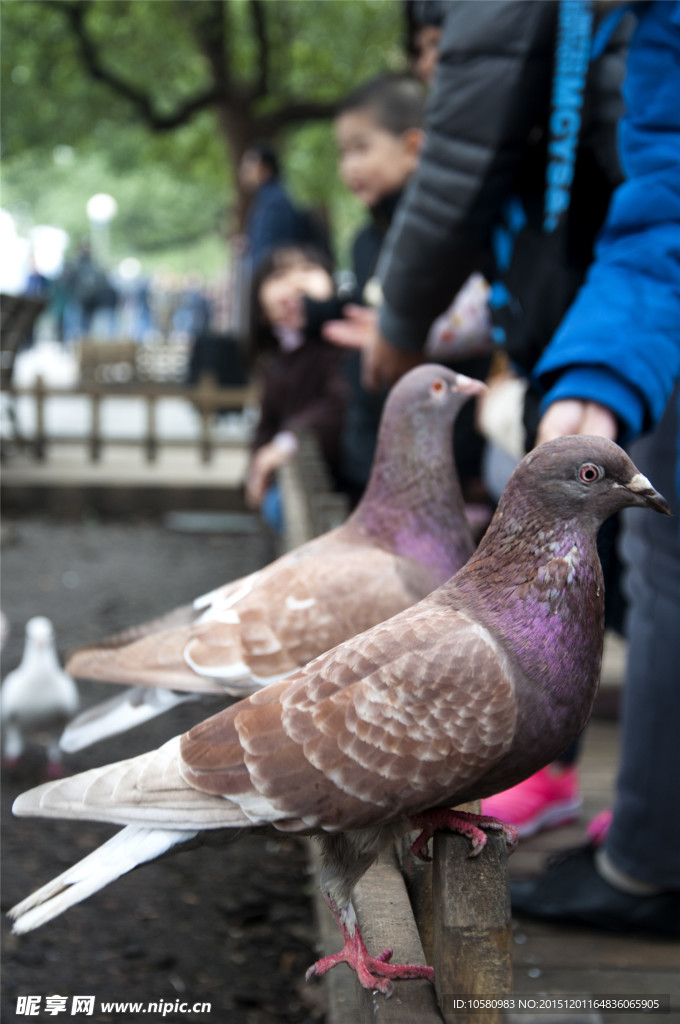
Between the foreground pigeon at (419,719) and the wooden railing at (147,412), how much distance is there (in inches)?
354

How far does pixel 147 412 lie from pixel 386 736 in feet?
31.4

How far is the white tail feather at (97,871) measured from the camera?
1.24 m

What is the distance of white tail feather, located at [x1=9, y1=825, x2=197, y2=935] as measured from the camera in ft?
4.08

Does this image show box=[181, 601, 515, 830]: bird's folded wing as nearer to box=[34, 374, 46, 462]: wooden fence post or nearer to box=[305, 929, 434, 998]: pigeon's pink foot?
box=[305, 929, 434, 998]: pigeon's pink foot

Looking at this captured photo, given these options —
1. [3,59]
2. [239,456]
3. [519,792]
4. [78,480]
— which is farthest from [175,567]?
[3,59]

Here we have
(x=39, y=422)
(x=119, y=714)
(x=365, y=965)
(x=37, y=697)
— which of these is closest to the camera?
(x=365, y=965)

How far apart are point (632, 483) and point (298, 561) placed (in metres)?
0.84

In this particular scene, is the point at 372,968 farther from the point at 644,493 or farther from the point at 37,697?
the point at 37,697

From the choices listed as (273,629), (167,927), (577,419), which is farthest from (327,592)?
(167,927)

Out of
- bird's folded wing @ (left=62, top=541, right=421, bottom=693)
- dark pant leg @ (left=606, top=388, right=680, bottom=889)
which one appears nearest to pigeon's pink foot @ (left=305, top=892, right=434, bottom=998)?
bird's folded wing @ (left=62, top=541, right=421, bottom=693)

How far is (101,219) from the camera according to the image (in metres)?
41.9

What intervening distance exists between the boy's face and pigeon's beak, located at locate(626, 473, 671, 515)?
2.62m

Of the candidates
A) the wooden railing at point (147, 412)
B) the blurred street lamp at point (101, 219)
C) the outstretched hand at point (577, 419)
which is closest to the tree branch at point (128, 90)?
the wooden railing at point (147, 412)

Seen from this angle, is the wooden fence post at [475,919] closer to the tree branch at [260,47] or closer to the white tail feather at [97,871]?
the white tail feather at [97,871]
